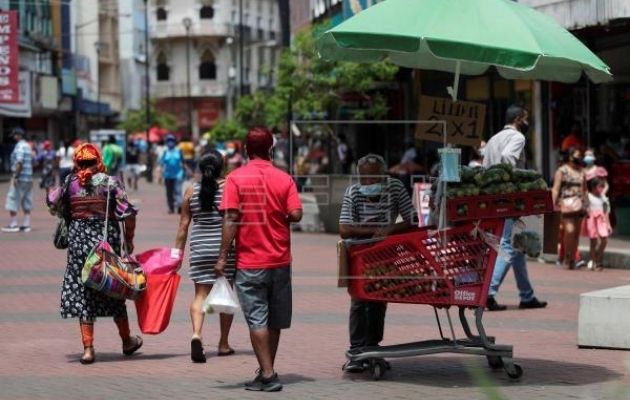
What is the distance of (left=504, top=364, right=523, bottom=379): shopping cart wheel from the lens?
951 cm

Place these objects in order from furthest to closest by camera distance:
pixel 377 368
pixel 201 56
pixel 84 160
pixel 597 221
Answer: pixel 201 56
pixel 597 221
pixel 84 160
pixel 377 368

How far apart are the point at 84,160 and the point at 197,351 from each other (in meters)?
1.73

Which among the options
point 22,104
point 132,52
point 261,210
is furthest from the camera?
point 132,52

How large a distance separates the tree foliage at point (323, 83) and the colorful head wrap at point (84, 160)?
2096 centimetres

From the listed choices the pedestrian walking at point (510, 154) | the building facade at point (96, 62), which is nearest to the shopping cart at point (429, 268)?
the pedestrian walking at point (510, 154)

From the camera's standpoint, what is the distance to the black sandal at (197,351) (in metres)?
10.4

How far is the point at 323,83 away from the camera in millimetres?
32531

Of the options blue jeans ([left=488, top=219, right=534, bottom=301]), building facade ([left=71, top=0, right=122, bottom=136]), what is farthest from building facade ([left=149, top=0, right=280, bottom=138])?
blue jeans ([left=488, top=219, right=534, bottom=301])

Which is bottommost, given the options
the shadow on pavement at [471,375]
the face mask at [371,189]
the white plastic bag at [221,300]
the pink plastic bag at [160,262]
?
the shadow on pavement at [471,375]

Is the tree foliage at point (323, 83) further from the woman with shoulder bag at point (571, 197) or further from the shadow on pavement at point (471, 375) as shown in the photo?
the shadow on pavement at point (471, 375)

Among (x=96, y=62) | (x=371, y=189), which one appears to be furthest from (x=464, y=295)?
Answer: (x=96, y=62)

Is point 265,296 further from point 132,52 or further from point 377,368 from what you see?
point 132,52

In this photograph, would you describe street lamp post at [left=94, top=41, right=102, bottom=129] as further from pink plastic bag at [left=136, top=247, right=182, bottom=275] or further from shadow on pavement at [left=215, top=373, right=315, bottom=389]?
shadow on pavement at [left=215, top=373, right=315, bottom=389]

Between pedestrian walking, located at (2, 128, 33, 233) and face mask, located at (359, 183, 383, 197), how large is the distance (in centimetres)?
1434
